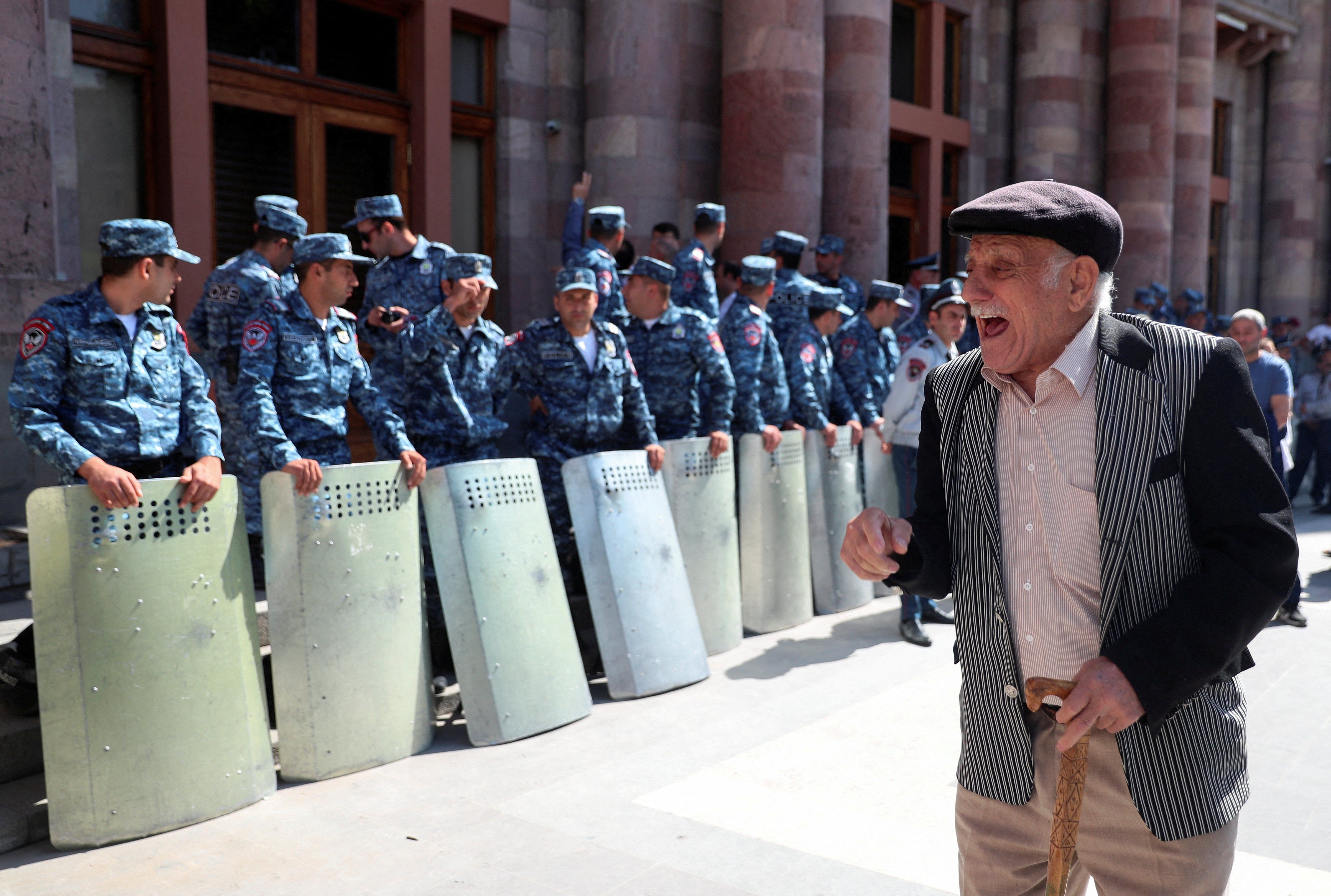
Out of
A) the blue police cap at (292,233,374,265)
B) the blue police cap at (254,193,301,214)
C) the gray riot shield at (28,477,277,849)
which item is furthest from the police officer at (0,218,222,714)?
the blue police cap at (254,193,301,214)

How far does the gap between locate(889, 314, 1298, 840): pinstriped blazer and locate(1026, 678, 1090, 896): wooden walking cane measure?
0.34 feet

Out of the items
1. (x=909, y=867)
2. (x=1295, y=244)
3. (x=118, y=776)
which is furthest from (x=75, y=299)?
(x=1295, y=244)

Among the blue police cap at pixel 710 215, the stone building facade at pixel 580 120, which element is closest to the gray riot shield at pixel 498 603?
the stone building facade at pixel 580 120

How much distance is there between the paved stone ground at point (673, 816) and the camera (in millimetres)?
3363

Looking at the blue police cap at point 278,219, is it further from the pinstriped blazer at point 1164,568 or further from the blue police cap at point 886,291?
the pinstriped blazer at point 1164,568

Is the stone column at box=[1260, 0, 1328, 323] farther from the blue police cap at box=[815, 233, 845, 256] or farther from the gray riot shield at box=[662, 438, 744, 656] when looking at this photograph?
the gray riot shield at box=[662, 438, 744, 656]

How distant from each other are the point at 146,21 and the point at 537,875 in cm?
639

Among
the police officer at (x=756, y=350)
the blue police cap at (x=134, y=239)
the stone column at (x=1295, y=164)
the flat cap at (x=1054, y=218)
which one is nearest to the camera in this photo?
the flat cap at (x=1054, y=218)

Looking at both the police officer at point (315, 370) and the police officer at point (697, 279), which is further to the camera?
the police officer at point (697, 279)

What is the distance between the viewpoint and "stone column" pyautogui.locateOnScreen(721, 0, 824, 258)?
10.0m

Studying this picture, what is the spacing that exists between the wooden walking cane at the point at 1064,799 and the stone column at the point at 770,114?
8.65 metres

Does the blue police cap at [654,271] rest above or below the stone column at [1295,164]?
below

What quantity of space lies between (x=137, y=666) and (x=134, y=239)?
1573 millimetres

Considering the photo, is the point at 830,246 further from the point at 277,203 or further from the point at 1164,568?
the point at 1164,568
